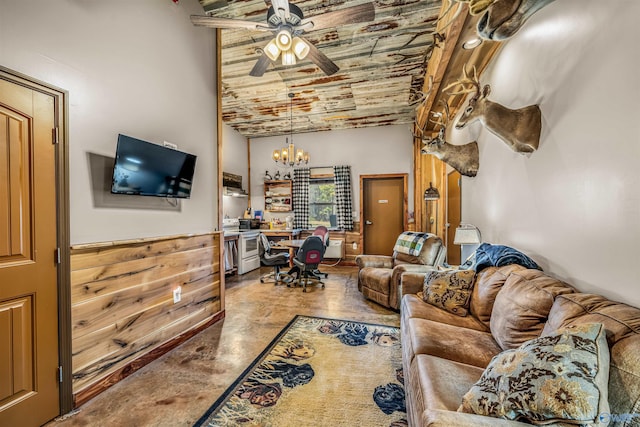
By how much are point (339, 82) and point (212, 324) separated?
3.66 meters

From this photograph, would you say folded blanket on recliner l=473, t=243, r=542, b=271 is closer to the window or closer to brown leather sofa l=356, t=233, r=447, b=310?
brown leather sofa l=356, t=233, r=447, b=310

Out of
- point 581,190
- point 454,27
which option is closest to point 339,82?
point 454,27

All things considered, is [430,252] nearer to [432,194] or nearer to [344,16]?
[432,194]

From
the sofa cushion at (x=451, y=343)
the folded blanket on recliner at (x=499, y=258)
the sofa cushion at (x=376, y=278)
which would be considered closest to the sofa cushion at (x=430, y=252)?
the sofa cushion at (x=376, y=278)

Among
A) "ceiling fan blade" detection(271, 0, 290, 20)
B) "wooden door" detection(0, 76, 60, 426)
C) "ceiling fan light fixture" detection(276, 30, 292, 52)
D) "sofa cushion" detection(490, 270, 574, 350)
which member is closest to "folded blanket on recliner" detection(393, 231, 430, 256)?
"sofa cushion" detection(490, 270, 574, 350)

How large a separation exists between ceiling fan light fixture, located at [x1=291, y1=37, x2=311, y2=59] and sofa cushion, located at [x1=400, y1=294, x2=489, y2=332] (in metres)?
2.32

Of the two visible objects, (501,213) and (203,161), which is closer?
(501,213)

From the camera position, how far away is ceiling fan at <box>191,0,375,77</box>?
6.22ft

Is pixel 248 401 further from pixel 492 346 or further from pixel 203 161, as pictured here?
pixel 203 161

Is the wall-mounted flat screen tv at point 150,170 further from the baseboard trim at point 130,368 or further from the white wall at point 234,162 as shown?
the white wall at point 234,162

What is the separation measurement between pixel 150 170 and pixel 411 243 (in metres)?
3.31

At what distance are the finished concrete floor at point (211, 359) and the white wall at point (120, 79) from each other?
1.07 metres

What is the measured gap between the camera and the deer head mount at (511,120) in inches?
70.6

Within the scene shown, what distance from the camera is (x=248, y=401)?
Result: 5.50 feet
